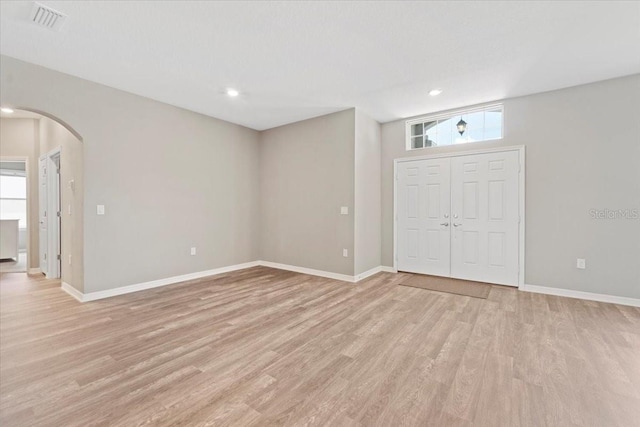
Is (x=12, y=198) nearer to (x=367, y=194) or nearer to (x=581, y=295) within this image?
(x=367, y=194)

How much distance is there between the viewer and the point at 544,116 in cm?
408

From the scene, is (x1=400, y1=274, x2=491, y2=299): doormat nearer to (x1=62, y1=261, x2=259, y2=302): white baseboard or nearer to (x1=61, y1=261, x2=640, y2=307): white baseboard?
(x1=61, y1=261, x2=640, y2=307): white baseboard

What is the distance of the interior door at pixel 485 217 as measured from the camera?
434 centimetres

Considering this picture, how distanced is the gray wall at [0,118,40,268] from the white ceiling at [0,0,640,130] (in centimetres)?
322

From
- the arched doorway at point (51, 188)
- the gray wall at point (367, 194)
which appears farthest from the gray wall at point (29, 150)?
the gray wall at point (367, 194)

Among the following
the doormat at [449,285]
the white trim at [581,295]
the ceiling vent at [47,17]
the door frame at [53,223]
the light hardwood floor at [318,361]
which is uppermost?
the ceiling vent at [47,17]

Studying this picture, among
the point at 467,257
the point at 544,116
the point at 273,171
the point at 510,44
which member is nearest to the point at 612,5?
the point at 510,44

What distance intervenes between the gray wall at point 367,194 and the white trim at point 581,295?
7.80 feet

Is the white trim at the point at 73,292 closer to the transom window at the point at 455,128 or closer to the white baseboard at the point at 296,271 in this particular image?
the white baseboard at the point at 296,271

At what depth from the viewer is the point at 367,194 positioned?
5.14 meters

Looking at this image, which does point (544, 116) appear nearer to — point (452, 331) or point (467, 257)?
point (467, 257)

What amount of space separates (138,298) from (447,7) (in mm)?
4820

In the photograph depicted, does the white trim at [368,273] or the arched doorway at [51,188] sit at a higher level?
the arched doorway at [51,188]

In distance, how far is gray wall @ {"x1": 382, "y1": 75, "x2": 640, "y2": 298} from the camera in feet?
11.7
